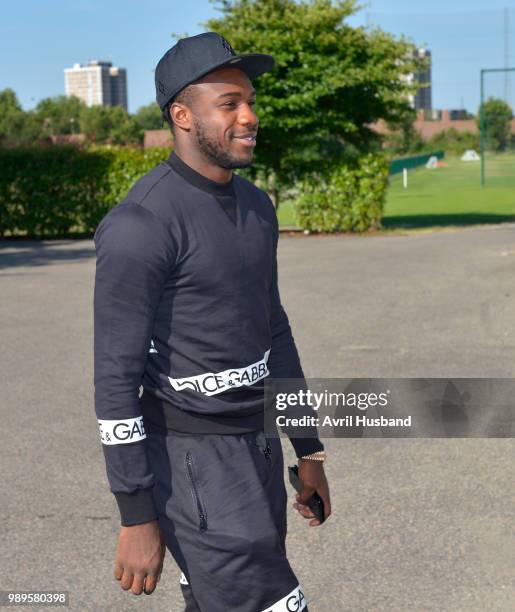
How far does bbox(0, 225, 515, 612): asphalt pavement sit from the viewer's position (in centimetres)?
470

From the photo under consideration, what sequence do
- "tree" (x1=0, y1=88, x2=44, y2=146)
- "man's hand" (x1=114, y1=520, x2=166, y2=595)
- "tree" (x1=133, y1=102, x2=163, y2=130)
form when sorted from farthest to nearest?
"tree" (x1=133, y1=102, x2=163, y2=130) → "tree" (x1=0, y1=88, x2=44, y2=146) → "man's hand" (x1=114, y1=520, x2=166, y2=595)

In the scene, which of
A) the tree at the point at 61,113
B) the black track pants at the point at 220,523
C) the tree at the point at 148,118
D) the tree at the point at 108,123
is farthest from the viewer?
the tree at the point at 148,118

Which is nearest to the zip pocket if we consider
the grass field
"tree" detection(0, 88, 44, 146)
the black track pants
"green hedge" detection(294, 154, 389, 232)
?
the black track pants

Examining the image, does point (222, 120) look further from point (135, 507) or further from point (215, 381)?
point (135, 507)

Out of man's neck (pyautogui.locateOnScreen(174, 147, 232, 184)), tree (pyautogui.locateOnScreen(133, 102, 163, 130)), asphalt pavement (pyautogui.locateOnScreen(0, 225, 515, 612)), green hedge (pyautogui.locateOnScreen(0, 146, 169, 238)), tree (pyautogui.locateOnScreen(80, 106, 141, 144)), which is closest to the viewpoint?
man's neck (pyautogui.locateOnScreen(174, 147, 232, 184))

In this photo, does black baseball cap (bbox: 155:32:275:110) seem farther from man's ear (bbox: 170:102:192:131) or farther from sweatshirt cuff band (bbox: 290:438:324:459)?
sweatshirt cuff band (bbox: 290:438:324:459)

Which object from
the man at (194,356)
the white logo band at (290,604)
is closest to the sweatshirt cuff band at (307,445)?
the man at (194,356)

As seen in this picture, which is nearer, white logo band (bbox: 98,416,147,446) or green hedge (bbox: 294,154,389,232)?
white logo band (bbox: 98,416,147,446)

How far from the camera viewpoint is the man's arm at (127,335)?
265 cm

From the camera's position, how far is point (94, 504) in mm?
5777

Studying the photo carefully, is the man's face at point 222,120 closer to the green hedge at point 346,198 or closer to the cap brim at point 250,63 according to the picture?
the cap brim at point 250,63

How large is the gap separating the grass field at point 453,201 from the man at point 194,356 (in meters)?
22.5

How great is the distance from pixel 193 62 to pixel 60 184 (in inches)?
885

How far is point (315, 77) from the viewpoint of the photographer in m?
22.5
